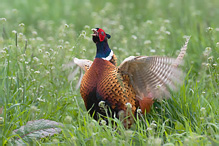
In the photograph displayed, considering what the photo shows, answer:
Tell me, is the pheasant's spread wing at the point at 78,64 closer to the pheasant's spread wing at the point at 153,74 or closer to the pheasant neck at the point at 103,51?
the pheasant neck at the point at 103,51

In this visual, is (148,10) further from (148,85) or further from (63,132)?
(63,132)

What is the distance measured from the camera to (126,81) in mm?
3996

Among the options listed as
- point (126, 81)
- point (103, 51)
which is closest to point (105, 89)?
point (126, 81)

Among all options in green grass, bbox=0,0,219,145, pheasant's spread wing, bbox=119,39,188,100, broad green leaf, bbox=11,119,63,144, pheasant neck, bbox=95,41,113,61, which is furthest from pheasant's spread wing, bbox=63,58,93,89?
broad green leaf, bbox=11,119,63,144

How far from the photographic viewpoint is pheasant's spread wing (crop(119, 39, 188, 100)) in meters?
3.75

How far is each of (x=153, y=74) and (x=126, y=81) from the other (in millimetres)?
301

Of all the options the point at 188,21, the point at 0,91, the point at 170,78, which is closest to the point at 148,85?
the point at 170,78

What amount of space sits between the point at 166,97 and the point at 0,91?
1.55 metres

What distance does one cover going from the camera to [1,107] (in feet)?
12.7

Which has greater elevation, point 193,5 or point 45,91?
point 193,5

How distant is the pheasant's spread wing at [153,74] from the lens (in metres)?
3.75

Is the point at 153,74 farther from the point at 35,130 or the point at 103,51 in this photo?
the point at 35,130

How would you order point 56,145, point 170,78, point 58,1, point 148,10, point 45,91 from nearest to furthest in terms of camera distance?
1. point 56,145
2. point 170,78
3. point 45,91
4. point 148,10
5. point 58,1

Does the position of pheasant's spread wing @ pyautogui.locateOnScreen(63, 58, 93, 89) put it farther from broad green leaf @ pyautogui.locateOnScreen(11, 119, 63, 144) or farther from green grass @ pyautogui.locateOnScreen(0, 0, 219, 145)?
broad green leaf @ pyautogui.locateOnScreen(11, 119, 63, 144)
